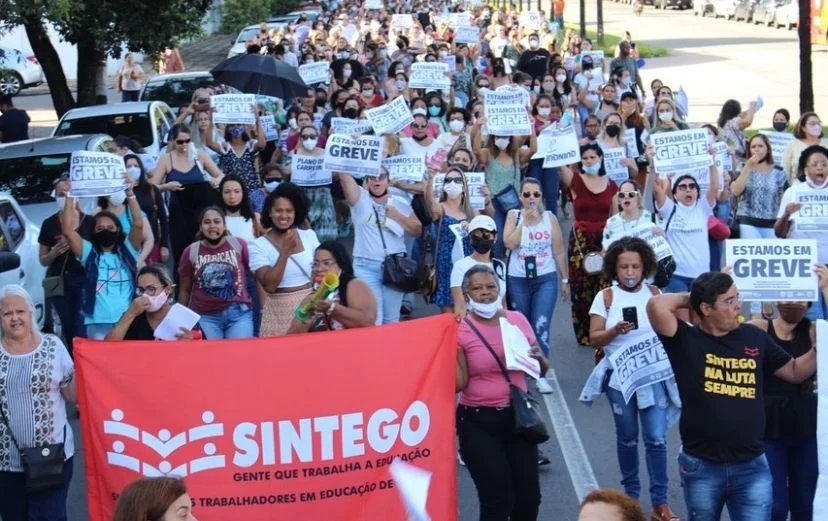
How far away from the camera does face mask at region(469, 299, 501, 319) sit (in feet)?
23.3

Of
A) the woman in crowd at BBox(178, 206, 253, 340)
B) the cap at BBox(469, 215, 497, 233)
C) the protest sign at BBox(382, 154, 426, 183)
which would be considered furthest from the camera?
the protest sign at BBox(382, 154, 426, 183)

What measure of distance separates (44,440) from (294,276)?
8.30 feet

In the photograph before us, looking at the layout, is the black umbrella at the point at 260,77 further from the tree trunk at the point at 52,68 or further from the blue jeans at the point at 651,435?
the blue jeans at the point at 651,435

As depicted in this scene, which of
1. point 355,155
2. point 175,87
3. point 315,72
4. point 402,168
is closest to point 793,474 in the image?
point 355,155

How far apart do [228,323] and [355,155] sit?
9.15ft

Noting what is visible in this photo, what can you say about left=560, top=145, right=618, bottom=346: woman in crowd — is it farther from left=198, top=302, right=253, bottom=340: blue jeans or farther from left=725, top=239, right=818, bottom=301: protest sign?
left=725, top=239, right=818, bottom=301: protest sign

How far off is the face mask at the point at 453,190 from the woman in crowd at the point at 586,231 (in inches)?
60.8

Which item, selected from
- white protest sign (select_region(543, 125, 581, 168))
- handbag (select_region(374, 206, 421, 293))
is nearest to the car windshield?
white protest sign (select_region(543, 125, 581, 168))

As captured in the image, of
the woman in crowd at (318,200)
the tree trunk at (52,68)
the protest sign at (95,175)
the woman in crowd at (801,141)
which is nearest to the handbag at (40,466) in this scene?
the protest sign at (95,175)

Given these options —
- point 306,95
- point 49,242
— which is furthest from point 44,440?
point 306,95

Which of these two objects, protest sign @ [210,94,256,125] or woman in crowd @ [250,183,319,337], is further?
protest sign @ [210,94,256,125]

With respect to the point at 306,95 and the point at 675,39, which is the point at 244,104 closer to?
the point at 306,95

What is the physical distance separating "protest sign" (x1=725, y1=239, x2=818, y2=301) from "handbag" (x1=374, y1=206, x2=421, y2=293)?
11.7ft

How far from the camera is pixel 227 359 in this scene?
6535mm
